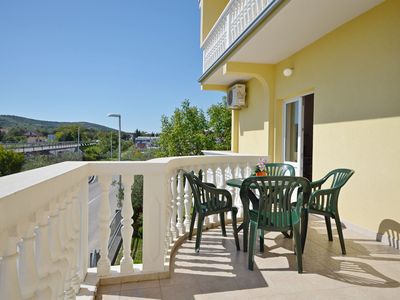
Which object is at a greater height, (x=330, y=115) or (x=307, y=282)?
(x=330, y=115)

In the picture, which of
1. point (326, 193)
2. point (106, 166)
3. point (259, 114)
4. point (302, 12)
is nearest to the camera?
point (106, 166)

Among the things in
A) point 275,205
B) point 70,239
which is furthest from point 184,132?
point 70,239

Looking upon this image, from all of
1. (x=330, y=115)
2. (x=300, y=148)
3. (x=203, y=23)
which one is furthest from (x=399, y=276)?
(x=203, y=23)

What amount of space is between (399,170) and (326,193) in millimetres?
1073

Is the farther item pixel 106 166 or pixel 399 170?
pixel 399 170

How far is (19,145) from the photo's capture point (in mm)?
4770

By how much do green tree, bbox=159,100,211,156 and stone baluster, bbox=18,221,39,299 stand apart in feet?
53.5

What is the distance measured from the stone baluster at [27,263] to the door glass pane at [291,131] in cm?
559

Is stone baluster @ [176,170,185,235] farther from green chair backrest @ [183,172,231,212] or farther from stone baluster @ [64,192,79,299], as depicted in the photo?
stone baluster @ [64,192,79,299]

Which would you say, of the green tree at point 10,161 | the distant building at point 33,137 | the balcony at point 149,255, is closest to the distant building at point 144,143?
the distant building at point 33,137

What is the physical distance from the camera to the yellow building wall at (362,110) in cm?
339

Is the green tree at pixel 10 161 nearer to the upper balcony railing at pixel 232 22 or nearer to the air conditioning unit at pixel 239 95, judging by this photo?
the upper balcony railing at pixel 232 22

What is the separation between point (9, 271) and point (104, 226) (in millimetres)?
1507

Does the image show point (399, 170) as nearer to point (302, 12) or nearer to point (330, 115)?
point (330, 115)
